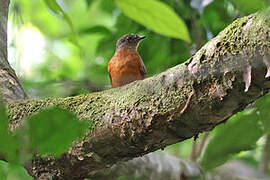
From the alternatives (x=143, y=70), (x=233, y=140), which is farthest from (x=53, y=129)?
(x=143, y=70)

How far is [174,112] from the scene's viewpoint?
1.40 metres

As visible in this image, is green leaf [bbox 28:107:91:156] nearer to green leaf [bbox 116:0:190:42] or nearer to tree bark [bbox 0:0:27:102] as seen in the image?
green leaf [bbox 116:0:190:42]

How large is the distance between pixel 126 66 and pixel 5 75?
76.6 inches

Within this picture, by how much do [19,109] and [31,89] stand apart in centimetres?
134

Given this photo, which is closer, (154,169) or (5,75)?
(5,75)

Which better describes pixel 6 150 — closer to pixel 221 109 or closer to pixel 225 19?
pixel 221 109

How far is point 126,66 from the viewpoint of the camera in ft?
13.1

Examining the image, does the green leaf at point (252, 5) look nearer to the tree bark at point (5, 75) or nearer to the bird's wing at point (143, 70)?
the tree bark at point (5, 75)

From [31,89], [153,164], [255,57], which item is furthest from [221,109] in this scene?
[31,89]

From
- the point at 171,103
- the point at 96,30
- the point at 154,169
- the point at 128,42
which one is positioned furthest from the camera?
the point at 128,42

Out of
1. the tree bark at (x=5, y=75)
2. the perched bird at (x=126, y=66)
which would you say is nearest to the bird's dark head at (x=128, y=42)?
the perched bird at (x=126, y=66)

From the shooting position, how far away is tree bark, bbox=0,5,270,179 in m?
1.18

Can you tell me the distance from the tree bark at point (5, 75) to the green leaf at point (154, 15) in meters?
0.69

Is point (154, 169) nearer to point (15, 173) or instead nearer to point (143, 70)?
point (143, 70)
